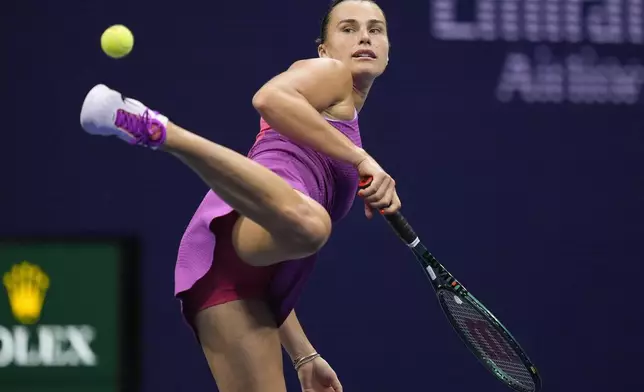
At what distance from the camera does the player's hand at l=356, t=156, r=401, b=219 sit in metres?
2.76

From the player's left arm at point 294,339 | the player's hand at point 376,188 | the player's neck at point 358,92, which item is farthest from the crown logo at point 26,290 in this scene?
the player's hand at point 376,188

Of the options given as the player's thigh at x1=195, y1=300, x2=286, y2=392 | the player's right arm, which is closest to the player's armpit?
the player's right arm

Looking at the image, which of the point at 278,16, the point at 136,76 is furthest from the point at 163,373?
the point at 278,16

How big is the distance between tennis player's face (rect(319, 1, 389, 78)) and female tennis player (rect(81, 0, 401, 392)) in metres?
0.10

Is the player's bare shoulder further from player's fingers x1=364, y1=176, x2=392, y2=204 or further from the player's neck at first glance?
player's fingers x1=364, y1=176, x2=392, y2=204

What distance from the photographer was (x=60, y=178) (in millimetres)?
4715

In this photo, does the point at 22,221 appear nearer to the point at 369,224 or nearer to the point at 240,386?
the point at 369,224

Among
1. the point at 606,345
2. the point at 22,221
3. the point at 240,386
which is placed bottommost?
the point at 606,345

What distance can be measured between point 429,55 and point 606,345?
1481 millimetres

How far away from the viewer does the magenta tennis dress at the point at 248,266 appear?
282 centimetres

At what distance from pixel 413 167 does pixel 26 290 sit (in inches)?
65.7

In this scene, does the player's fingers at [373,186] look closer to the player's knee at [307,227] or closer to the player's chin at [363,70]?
the player's knee at [307,227]

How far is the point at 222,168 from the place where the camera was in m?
2.48

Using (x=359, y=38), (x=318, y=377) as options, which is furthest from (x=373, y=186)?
(x=318, y=377)
